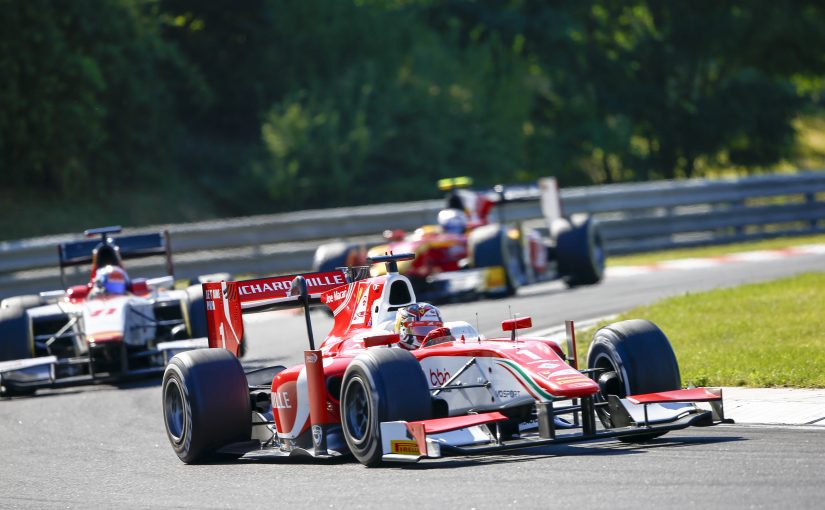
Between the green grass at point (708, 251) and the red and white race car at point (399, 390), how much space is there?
49.6ft

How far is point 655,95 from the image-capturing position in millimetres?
43938

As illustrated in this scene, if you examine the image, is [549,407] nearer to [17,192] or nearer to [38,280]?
[38,280]

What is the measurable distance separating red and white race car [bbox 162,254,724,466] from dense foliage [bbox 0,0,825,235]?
67.0 ft

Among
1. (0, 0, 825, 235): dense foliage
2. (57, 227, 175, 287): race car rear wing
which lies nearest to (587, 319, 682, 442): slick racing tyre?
(57, 227, 175, 287): race car rear wing

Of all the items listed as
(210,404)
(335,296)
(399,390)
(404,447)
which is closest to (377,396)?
(399,390)

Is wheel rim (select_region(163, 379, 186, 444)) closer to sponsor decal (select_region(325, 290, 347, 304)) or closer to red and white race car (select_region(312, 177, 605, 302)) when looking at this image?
sponsor decal (select_region(325, 290, 347, 304))

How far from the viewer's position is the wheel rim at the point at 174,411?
11.4 m

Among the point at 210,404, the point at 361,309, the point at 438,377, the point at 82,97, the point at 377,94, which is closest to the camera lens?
the point at 438,377

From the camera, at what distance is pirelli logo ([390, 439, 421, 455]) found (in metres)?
9.40

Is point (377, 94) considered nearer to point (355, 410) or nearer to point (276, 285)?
point (276, 285)

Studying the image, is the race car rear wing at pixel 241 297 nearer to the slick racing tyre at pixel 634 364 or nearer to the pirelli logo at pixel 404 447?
the pirelli logo at pixel 404 447

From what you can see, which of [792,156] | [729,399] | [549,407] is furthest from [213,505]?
[792,156]

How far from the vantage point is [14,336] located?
1669 cm

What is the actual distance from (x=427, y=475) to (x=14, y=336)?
890 cm
